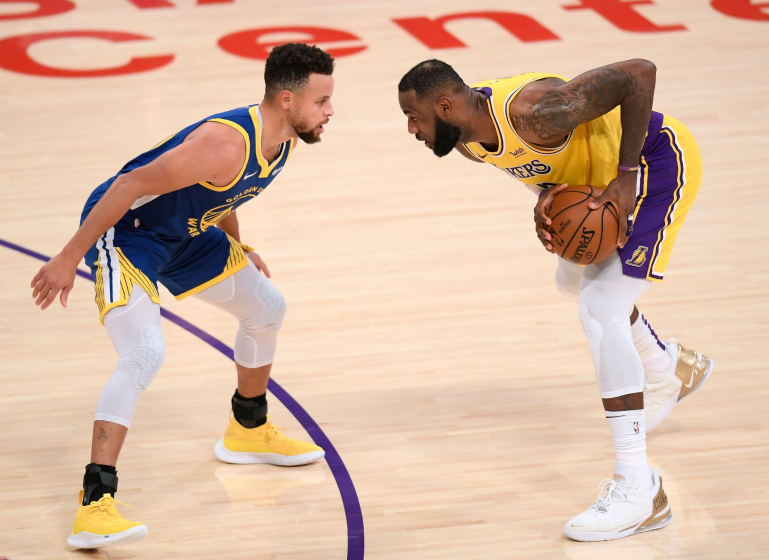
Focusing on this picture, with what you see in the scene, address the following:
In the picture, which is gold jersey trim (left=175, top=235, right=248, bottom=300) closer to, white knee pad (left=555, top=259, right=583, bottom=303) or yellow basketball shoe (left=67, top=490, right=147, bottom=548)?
yellow basketball shoe (left=67, top=490, right=147, bottom=548)

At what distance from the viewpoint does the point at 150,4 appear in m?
10.5

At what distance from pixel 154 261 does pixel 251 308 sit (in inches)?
19.4

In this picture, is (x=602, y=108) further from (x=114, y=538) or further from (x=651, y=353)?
(x=114, y=538)

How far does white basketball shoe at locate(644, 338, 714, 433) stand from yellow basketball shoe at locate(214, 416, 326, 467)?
141cm

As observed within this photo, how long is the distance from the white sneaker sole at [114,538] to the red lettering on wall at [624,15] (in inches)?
301

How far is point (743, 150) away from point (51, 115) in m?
5.40

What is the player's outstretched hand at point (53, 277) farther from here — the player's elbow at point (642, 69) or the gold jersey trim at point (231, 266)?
the player's elbow at point (642, 69)

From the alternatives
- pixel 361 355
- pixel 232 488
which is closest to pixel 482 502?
pixel 232 488

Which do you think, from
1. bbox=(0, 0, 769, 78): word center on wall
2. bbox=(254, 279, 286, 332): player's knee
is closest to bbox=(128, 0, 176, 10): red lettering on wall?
bbox=(0, 0, 769, 78): word center on wall

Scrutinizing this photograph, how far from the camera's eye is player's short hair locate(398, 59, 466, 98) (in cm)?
343

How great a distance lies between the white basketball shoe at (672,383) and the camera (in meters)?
4.15

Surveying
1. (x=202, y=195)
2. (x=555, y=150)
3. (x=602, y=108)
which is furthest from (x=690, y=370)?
(x=202, y=195)

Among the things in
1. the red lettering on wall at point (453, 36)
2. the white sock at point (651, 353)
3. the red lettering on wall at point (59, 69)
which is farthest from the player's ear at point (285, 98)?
the red lettering on wall at point (453, 36)

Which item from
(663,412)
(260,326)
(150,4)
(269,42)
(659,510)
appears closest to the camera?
(659,510)
